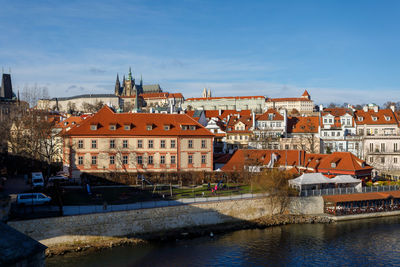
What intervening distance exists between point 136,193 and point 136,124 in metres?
11.6

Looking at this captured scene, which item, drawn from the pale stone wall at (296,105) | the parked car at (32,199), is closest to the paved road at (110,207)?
the parked car at (32,199)

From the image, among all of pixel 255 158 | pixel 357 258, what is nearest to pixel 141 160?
pixel 255 158

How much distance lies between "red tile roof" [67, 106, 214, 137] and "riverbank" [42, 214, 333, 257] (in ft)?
50.2

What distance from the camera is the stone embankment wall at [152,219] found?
90.2ft

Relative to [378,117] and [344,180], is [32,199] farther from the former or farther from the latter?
[378,117]

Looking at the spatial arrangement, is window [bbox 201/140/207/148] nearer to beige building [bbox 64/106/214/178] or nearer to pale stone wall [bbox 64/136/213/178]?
beige building [bbox 64/106/214/178]

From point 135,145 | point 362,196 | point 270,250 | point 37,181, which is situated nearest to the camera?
point 270,250

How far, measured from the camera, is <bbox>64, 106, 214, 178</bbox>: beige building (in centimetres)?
4425

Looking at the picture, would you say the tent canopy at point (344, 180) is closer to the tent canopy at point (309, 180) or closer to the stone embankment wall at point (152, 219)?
the tent canopy at point (309, 180)

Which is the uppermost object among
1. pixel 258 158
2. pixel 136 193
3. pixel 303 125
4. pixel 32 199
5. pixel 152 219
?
pixel 303 125

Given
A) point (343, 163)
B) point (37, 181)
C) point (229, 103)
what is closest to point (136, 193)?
point (37, 181)

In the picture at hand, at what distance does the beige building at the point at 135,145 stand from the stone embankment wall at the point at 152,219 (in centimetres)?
1259

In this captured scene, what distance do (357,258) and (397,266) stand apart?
253 cm

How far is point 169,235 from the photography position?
31031 mm
